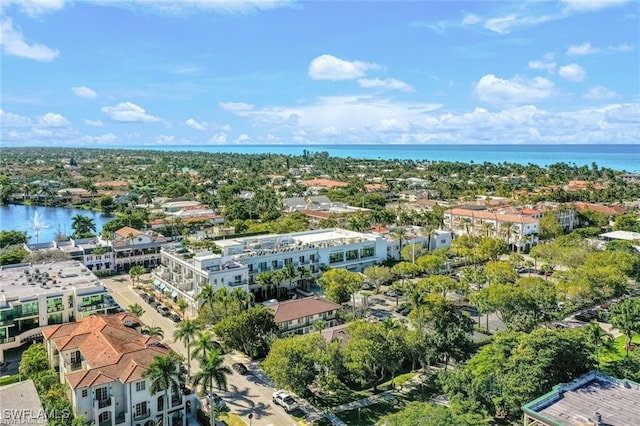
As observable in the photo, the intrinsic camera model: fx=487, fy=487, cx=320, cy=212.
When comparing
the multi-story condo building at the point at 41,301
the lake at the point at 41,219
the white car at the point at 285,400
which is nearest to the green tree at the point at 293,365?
the white car at the point at 285,400

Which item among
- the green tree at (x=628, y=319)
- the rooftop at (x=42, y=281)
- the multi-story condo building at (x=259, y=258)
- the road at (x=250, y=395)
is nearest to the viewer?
the road at (x=250, y=395)

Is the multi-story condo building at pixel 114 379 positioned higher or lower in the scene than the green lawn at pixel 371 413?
higher

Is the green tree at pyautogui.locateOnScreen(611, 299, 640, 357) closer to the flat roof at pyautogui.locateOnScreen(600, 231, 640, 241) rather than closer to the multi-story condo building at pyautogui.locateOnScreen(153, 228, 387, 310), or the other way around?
the multi-story condo building at pyautogui.locateOnScreen(153, 228, 387, 310)

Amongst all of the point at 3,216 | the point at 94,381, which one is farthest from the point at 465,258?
the point at 3,216

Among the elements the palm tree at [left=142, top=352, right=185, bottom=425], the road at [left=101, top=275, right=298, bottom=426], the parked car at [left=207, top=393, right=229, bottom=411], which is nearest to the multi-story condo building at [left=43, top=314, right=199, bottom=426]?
the palm tree at [left=142, top=352, right=185, bottom=425]

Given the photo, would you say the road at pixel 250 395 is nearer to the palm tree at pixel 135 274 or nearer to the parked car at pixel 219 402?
the parked car at pixel 219 402

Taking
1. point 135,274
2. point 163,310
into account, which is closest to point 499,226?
point 163,310

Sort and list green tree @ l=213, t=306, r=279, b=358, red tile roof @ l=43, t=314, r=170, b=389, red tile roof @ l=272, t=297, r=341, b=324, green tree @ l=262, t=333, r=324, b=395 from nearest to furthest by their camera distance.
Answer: red tile roof @ l=43, t=314, r=170, b=389, green tree @ l=262, t=333, r=324, b=395, green tree @ l=213, t=306, r=279, b=358, red tile roof @ l=272, t=297, r=341, b=324
